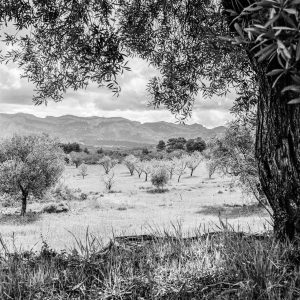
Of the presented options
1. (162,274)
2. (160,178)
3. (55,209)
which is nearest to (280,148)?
(162,274)

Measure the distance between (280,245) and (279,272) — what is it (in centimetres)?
71

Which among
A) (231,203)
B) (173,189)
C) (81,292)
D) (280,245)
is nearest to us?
(81,292)

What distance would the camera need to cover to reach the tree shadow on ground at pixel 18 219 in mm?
42631

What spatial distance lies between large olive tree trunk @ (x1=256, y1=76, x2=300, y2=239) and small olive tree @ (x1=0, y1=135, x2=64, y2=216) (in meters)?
44.4

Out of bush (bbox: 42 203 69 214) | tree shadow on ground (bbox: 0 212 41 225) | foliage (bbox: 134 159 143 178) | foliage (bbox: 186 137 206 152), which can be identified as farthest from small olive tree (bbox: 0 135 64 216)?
foliage (bbox: 186 137 206 152)

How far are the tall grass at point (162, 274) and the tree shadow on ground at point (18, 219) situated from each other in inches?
1670

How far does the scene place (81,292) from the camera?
9.73 feet

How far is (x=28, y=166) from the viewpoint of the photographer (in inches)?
1793

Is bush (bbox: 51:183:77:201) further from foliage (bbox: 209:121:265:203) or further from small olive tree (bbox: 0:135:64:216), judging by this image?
foliage (bbox: 209:121:265:203)

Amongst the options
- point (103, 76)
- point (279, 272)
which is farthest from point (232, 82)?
point (279, 272)

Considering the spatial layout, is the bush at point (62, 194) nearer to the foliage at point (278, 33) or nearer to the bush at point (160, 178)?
the bush at point (160, 178)

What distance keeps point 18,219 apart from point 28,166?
7272mm

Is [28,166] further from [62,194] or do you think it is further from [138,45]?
[138,45]

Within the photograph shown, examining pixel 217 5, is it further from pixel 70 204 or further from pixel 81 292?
pixel 70 204
